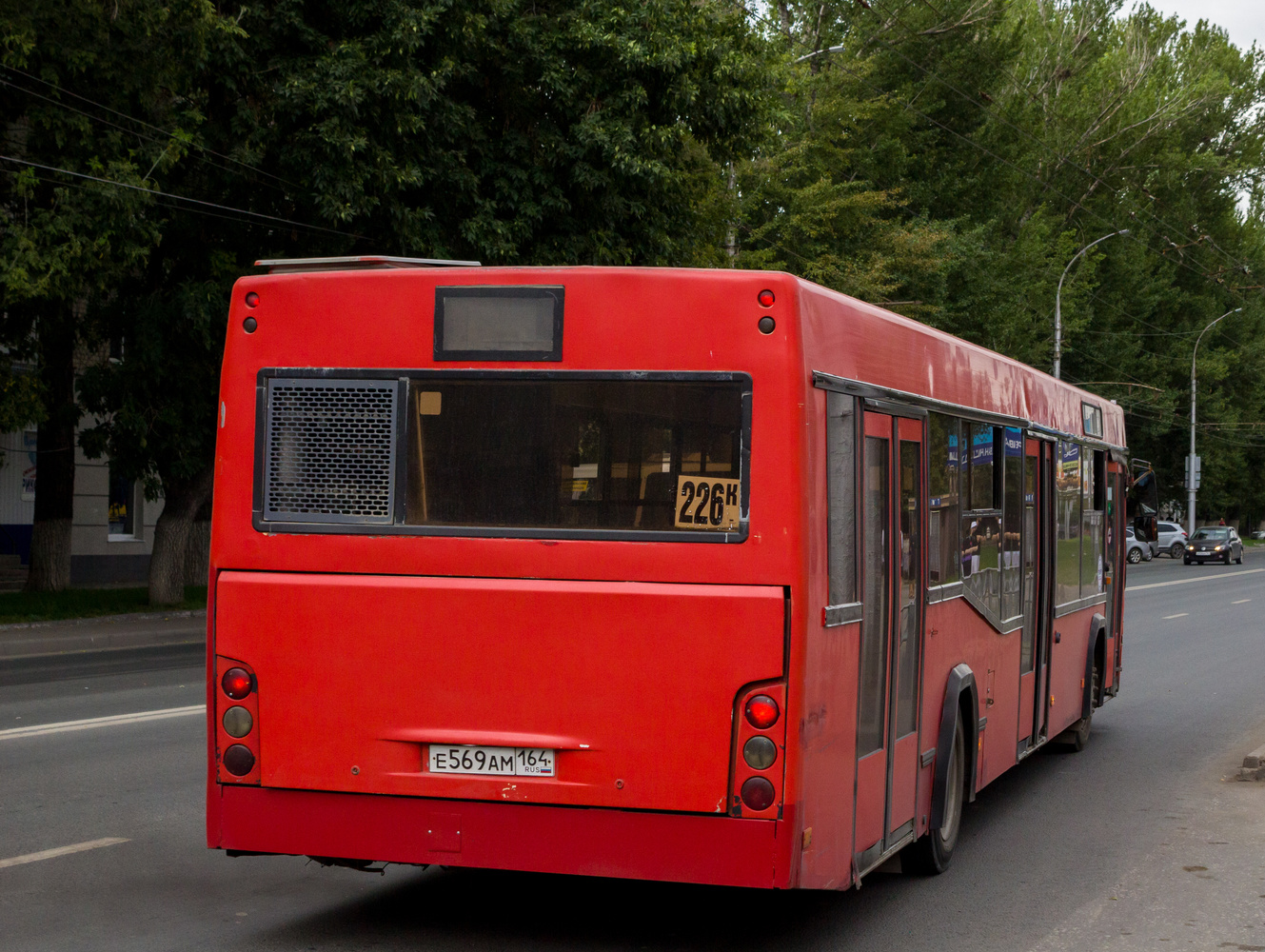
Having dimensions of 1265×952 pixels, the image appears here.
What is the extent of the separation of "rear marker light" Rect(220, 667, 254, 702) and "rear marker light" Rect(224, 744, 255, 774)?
18 cm

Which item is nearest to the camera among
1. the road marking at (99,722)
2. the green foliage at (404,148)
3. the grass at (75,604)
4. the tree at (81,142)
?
the road marking at (99,722)

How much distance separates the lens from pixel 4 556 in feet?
104

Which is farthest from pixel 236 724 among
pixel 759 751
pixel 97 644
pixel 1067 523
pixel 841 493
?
pixel 97 644

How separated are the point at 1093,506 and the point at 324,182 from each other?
11552mm

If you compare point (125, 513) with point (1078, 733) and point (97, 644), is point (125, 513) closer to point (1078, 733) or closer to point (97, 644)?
point (97, 644)

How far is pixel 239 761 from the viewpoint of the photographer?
220 inches

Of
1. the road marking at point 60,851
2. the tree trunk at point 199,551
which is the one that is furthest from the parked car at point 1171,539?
the road marking at point 60,851

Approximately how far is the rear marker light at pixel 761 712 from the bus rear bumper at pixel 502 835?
323 mm

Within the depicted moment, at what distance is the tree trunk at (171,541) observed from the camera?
23.4m

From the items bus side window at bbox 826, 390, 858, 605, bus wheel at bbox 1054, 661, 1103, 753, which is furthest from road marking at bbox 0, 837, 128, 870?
bus wheel at bbox 1054, 661, 1103, 753

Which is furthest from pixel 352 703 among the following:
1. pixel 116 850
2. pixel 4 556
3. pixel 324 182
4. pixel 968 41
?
pixel 968 41

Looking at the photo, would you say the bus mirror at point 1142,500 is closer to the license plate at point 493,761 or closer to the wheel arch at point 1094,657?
the wheel arch at point 1094,657

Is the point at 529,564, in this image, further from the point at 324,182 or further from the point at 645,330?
the point at 324,182

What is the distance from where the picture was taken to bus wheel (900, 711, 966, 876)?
282 inches
